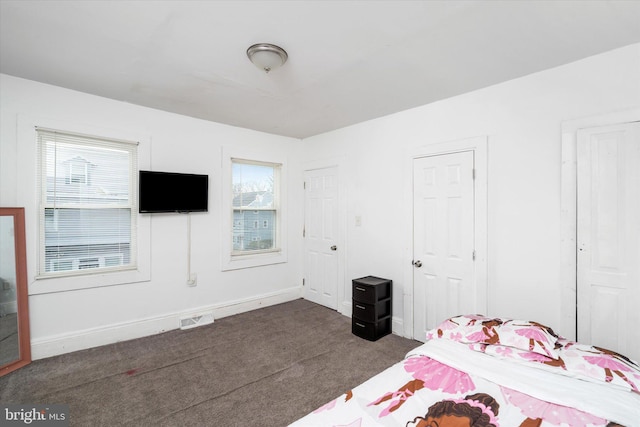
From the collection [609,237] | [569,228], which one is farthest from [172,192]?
[609,237]

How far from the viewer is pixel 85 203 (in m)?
3.09

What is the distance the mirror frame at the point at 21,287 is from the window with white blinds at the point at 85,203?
13 centimetres

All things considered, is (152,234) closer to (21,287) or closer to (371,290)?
(21,287)

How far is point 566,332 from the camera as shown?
7.55 ft

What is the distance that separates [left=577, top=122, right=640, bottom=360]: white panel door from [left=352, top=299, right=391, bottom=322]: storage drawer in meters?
1.71

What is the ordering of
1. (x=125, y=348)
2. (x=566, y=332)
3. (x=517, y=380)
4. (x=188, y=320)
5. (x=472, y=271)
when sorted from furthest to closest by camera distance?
(x=188, y=320) < (x=125, y=348) < (x=472, y=271) < (x=566, y=332) < (x=517, y=380)

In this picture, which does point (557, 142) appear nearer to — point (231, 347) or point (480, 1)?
point (480, 1)

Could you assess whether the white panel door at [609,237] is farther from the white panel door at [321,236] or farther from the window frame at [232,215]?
the window frame at [232,215]

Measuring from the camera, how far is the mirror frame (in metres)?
2.68

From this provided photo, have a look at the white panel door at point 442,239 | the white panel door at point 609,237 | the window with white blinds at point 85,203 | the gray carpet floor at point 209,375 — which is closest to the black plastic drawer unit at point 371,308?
the gray carpet floor at point 209,375

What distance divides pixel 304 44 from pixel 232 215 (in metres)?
2.72

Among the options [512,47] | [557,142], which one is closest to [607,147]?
[557,142]

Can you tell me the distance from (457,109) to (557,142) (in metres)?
0.94

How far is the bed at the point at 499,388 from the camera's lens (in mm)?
1216
